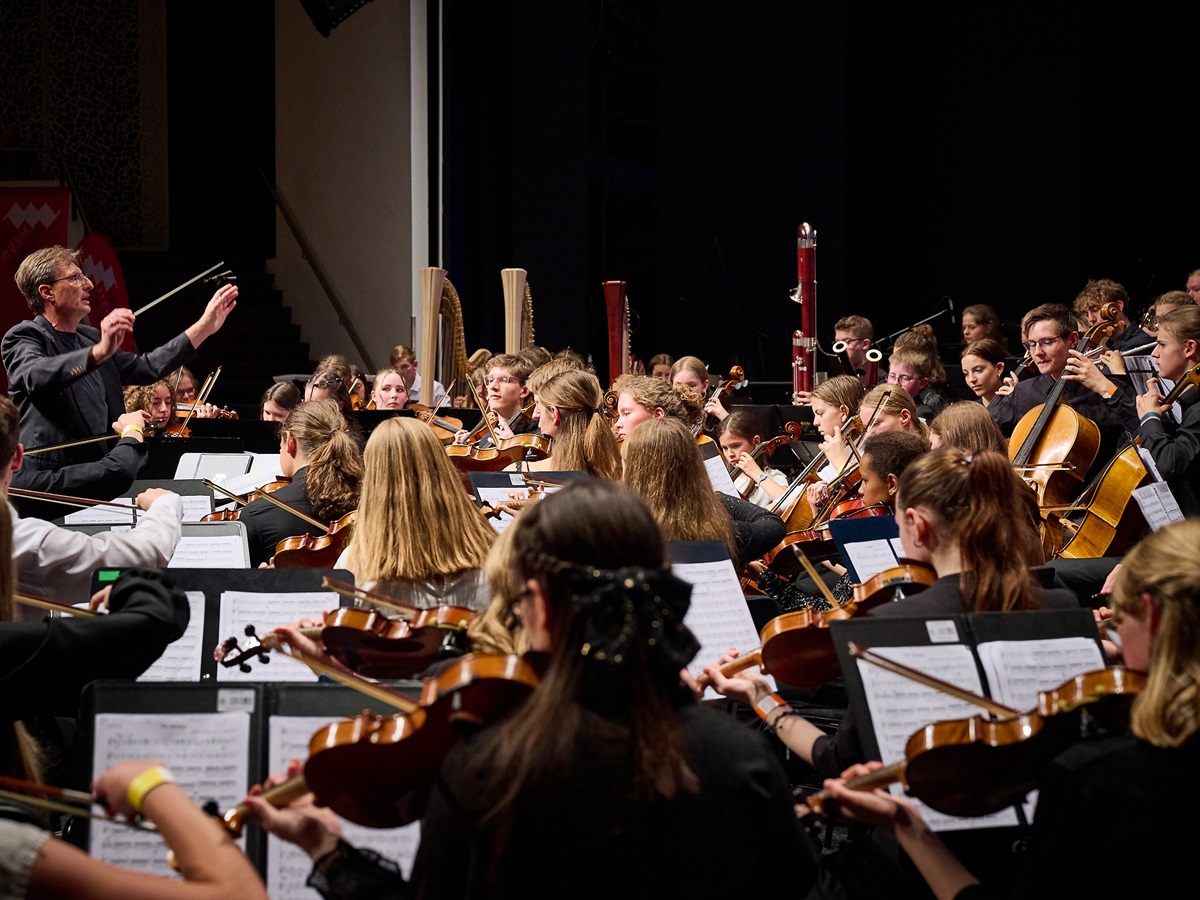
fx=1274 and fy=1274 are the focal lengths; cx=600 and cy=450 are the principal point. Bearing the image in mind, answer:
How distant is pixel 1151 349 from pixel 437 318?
391 cm

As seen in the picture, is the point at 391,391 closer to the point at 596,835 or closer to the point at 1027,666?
the point at 1027,666

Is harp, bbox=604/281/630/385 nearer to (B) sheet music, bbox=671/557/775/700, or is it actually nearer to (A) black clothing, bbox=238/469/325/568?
(A) black clothing, bbox=238/469/325/568

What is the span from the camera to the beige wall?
36.2ft

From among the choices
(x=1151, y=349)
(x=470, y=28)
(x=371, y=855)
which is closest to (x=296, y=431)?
(x=371, y=855)

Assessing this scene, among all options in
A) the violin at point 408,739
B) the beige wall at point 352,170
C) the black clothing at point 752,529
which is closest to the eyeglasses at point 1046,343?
the black clothing at point 752,529

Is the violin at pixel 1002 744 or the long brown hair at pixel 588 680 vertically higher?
the long brown hair at pixel 588 680

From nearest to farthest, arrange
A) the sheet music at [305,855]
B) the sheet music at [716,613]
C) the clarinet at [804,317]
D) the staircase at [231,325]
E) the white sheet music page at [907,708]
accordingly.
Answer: the sheet music at [305,855], the white sheet music page at [907,708], the sheet music at [716,613], the clarinet at [804,317], the staircase at [231,325]

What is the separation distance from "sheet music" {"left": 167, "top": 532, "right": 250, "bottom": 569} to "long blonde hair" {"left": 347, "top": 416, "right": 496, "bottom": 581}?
0.66 meters

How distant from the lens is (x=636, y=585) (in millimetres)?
1533

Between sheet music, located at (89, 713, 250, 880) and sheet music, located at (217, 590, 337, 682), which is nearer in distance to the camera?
sheet music, located at (89, 713, 250, 880)

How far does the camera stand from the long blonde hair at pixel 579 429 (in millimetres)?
4723

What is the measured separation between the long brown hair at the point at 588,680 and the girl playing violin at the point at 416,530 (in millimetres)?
1522

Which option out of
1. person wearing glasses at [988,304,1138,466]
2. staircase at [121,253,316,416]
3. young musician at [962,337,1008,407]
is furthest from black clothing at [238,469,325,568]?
staircase at [121,253,316,416]

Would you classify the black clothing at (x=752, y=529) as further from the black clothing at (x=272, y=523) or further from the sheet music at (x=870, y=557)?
the black clothing at (x=272, y=523)
